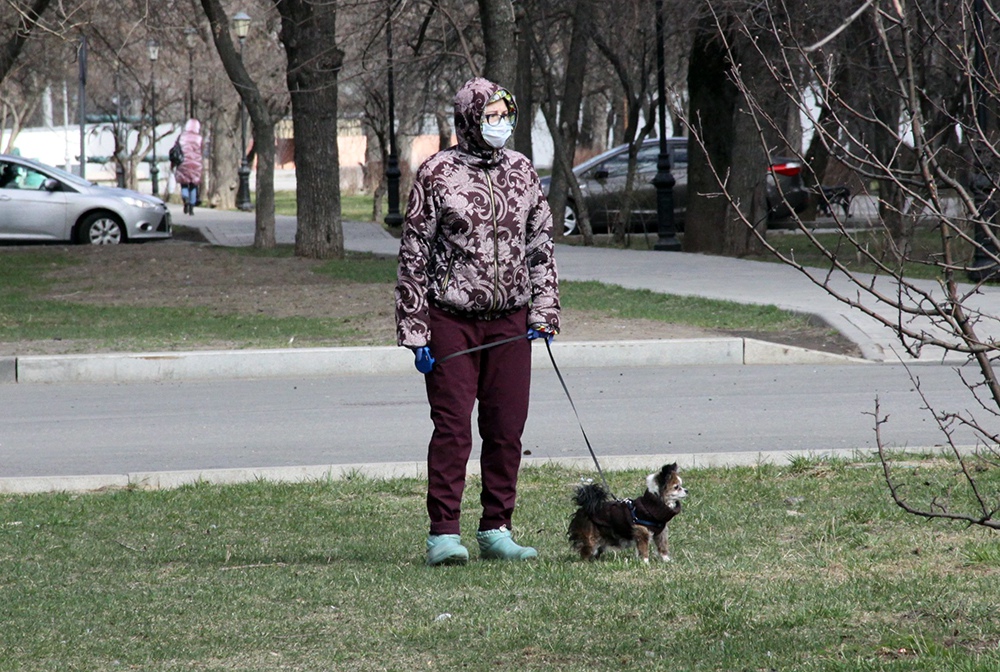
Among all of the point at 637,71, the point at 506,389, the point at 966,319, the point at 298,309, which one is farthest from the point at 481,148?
the point at 637,71

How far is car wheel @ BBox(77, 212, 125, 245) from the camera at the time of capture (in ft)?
78.1

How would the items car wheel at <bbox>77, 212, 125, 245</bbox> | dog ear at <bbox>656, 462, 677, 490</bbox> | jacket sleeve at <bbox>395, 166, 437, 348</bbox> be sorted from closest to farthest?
dog ear at <bbox>656, 462, 677, 490</bbox>, jacket sleeve at <bbox>395, 166, 437, 348</bbox>, car wheel at <bbox>77, 212, 125, 245</bbox>

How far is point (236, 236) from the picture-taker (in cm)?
2611

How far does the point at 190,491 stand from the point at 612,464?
2.15m

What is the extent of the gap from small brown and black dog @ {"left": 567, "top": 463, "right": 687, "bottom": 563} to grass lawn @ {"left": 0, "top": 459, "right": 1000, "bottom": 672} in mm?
97

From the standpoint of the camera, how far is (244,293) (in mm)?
15609

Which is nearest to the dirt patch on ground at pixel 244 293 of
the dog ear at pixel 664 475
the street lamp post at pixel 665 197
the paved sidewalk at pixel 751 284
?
the paved sidewalk at pixel 751 284

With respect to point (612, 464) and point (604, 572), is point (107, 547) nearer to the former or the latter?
point (604, 572)

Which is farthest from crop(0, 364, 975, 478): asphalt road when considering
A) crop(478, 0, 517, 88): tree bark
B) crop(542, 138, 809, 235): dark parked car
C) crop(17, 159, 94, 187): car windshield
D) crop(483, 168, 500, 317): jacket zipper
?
crop(542, 138, 809, 235): dark parked car

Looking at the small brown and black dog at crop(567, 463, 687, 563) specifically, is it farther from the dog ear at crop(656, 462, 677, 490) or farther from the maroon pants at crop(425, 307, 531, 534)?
the maroon pants at crop(425, 307, 531, 534)

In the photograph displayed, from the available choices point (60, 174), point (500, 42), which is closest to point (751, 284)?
point (500, 42)

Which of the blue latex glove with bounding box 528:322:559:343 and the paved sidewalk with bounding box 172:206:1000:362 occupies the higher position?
the blue latex glove with bounding box 528:322:559:343

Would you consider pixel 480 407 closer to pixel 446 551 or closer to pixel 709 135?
pixel 446 551

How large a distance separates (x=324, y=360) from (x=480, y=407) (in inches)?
240
